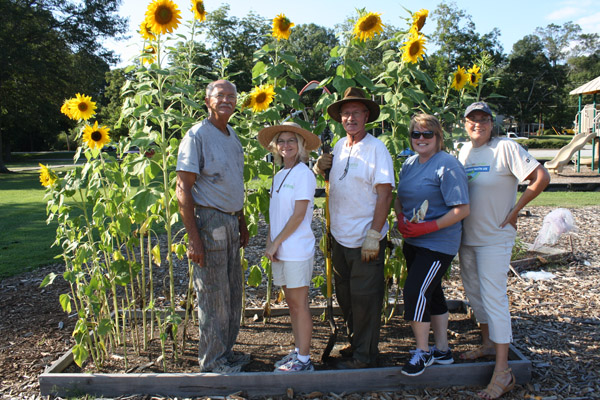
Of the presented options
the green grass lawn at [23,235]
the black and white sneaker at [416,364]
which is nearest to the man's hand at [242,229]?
the black and white sneaker at [416,364]

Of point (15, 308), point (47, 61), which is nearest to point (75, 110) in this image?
point (15, 308)

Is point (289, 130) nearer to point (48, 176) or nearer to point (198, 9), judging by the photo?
point (198, 9)

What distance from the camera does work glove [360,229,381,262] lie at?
288 cm

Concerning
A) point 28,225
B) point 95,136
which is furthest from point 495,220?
point 28,225

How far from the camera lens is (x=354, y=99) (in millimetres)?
3088

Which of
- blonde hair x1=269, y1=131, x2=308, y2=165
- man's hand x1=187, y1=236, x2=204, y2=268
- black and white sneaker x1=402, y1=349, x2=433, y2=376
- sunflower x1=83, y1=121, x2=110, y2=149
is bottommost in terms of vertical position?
black and white sneaker x1=402, y1=349, x2=433, y2=376

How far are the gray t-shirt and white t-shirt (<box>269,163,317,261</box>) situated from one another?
292mm

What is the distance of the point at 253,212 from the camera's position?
3770 mm

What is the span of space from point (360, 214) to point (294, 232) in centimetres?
44

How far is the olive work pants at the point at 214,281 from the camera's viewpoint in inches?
118

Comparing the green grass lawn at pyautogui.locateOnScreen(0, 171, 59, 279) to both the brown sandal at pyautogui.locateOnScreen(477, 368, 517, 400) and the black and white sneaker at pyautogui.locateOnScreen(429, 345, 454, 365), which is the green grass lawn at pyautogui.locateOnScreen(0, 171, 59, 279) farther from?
the brown sandal at pyautogui.locateOnScreen(477, 368, 517, 400)

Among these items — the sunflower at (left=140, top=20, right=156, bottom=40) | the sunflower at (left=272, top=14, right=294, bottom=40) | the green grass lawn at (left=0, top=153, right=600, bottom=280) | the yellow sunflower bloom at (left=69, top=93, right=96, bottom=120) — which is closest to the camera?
the sunflower at (left=140, top=20, right=156, bottom=40)

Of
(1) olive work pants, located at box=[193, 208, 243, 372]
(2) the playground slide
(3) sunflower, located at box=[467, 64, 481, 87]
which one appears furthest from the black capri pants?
(2) the playground slide

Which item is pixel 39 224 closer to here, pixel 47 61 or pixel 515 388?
pixel 515 388
